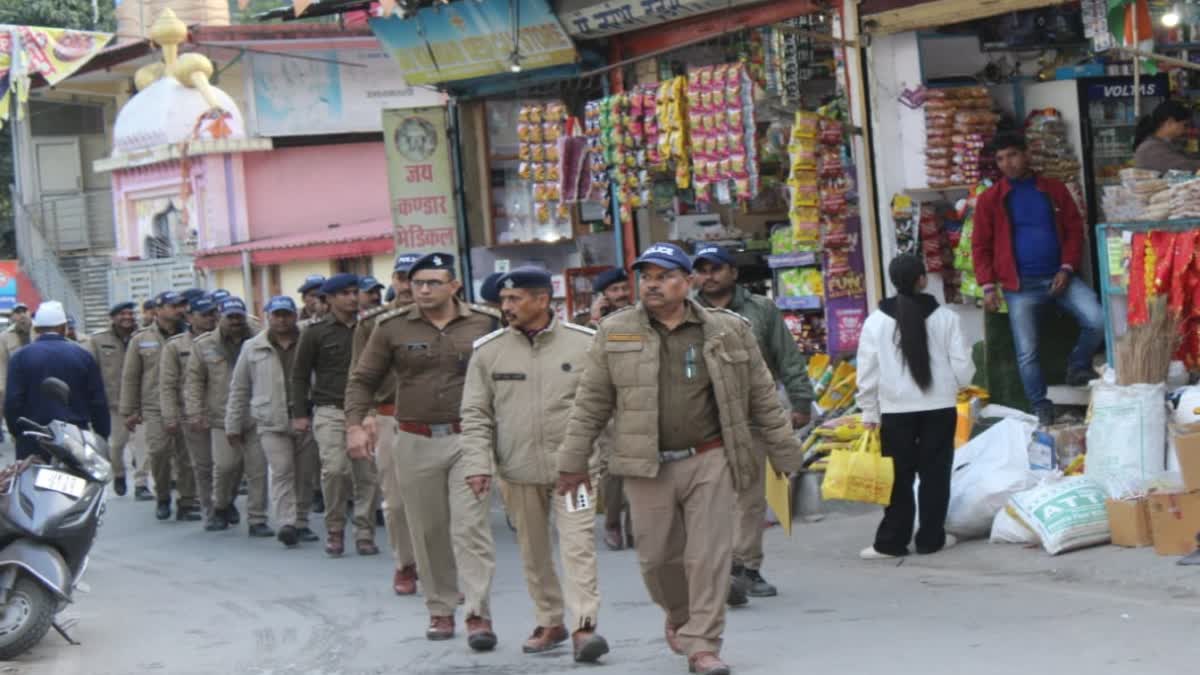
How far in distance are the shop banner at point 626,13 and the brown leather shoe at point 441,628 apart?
6851mm


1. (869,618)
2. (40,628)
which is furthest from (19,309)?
(869,618)

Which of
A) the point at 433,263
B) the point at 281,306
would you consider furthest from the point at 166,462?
the point at 433,263

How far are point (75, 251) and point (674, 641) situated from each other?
3290 cm

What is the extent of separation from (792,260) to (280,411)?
13.4 ft

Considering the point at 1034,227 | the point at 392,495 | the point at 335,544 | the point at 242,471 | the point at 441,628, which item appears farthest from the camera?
the point at 242,471

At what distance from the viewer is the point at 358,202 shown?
34.2 meters

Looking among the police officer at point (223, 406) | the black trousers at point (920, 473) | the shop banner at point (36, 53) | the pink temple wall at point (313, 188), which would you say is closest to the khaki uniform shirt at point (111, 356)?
the police officer at point (223, 406)

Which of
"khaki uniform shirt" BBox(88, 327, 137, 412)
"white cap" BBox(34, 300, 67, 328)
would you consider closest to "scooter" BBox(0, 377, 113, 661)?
"white cap" BBox(34, 300, 67, 328)

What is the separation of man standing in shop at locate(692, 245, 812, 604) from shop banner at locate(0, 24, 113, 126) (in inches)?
779

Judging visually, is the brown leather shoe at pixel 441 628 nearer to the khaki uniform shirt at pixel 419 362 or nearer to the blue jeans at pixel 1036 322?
the khaki uniform shirt at pixel 419 362

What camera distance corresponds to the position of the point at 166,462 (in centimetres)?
1677

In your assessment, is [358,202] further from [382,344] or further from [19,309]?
[382,344]

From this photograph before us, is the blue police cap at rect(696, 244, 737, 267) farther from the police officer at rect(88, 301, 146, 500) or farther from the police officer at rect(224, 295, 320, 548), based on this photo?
the police officer at rect(88, 301, 146, 500)

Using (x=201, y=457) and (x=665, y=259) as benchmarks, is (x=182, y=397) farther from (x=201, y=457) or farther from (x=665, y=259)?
(x=665, y=259)
